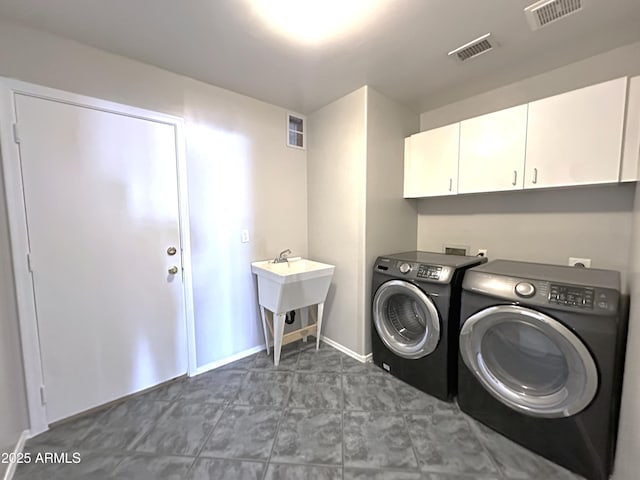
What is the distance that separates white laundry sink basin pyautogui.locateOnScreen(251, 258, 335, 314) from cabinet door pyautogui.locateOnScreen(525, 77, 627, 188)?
1664 mm

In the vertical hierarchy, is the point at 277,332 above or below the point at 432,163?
below

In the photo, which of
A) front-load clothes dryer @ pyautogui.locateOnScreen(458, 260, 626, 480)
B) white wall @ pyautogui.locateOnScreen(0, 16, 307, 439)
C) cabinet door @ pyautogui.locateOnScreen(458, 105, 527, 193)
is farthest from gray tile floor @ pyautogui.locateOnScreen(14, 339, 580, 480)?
cabinet door @ pyautogui.locateOnScreen(458, 105, 527, 193)

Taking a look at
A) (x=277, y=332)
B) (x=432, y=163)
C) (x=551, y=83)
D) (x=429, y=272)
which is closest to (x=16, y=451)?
(x=277, y=332)

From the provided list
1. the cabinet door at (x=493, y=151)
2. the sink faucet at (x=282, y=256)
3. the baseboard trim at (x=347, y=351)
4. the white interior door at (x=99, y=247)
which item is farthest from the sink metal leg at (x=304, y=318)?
the cabinet door at (x=493, y=151)

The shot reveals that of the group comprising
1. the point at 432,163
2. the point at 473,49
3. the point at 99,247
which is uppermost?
the point at 473,49

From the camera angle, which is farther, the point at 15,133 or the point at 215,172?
the point at 215,172

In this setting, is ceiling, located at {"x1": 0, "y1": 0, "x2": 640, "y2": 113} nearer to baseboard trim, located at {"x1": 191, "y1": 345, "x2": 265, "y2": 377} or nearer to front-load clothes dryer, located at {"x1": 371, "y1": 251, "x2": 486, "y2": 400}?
front-load clothes dryer, located at {"x1": 371, "y1": 251, "x2": 486, "y2": 400}

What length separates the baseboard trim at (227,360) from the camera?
2160mm

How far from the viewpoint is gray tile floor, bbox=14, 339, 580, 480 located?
4.34 ft

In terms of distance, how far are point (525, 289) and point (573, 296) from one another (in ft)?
0.60

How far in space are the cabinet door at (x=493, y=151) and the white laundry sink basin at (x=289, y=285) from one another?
4.41 feet

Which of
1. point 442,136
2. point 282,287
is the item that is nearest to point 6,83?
point 282,287

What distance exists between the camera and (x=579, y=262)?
178 cm

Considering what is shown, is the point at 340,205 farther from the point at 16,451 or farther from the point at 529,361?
the point at 16,451
